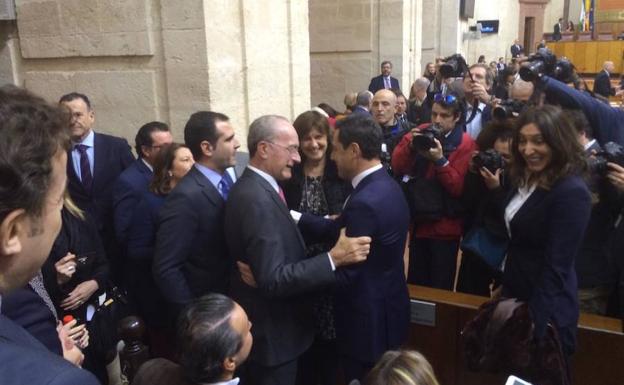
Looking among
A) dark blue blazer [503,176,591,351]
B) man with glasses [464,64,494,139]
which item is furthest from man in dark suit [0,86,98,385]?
man with glasses [464,64,494,139]

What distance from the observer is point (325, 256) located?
7.65 ft

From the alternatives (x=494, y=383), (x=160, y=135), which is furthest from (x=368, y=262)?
(x=160, y=135)

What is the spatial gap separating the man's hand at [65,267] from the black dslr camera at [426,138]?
6.74 ft

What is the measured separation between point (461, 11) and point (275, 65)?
12.9 m

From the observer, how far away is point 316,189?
3.17 meters

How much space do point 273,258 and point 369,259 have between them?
470mm

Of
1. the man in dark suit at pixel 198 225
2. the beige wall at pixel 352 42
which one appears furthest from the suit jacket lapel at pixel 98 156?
the beige wall at pixel 352 42

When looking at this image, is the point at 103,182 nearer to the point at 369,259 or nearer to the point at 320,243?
the point at 320,243

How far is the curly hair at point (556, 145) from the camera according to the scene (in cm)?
246

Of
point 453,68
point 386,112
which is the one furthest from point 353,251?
point 453,68

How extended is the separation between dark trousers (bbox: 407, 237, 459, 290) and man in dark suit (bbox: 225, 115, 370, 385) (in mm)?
1276

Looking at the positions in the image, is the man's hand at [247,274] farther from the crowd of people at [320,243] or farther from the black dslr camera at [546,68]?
the black dslr camera at [546,68]

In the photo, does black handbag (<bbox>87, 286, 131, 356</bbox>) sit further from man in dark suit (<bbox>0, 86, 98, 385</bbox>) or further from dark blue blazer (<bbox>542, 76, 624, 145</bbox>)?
dark blue blazer (<bbox>542, 76, 624, 145</bbox>)

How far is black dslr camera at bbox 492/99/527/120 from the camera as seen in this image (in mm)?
3510
